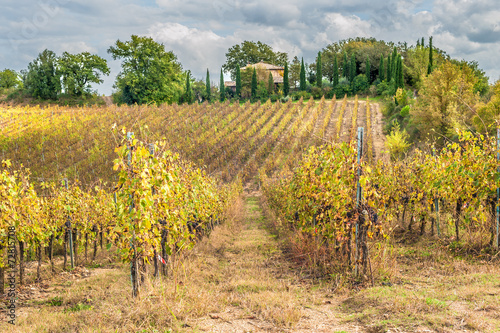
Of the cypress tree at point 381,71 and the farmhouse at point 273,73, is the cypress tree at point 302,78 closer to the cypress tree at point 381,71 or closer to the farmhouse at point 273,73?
the farmhouse at point 273,73

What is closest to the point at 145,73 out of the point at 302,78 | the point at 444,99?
the point at 302,78

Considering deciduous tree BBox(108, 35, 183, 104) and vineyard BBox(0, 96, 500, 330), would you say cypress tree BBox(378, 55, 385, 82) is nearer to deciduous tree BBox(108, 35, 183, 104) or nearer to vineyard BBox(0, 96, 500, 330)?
deciduous tree BBox(108, 35, 183, 104)

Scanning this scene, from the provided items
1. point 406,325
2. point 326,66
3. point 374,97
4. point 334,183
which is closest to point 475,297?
point 406,325

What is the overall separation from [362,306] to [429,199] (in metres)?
4.66

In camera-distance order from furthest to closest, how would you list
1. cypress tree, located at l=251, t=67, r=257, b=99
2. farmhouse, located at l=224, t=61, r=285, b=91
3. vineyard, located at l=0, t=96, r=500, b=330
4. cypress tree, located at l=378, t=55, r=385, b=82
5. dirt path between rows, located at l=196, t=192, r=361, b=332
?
farmhouse, located at l=224, t=61, r=285, b=91, cypress tree, located at l=251, t=67, r=257, b=99, cypress tree, located at l=378, t=55, r=385, b=82, vineyard, located at l=0, t=96, r=500, b=330, dirt path between rows, located at l=196, t=192, r=361, b=332

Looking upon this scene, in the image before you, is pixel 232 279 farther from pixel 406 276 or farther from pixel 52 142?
pixel 52 142

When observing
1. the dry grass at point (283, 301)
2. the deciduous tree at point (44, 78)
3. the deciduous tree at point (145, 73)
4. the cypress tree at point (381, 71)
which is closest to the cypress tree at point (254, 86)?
the deciduous tree at point (145, 73)

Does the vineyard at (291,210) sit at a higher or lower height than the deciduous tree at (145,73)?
lower

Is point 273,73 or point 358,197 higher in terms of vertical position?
point 273,73

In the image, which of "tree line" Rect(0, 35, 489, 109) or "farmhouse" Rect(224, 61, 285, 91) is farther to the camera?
"farmhouse" Rect(224, 61, 285, 91)

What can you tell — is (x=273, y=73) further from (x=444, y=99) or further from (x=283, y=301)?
(x=283, y=301)

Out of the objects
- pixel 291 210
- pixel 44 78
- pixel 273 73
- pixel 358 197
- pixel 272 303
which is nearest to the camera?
pixel 272 303

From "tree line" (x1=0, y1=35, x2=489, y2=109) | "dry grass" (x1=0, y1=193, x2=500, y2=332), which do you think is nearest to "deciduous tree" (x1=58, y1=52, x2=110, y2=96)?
"tree line" (x1=0, y1=35, x2=489, y2=109)

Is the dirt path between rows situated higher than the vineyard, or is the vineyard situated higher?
the vineyard
